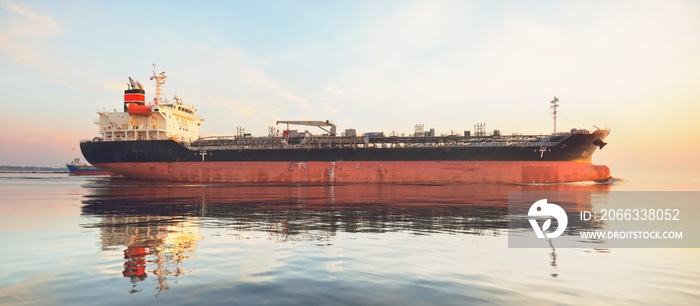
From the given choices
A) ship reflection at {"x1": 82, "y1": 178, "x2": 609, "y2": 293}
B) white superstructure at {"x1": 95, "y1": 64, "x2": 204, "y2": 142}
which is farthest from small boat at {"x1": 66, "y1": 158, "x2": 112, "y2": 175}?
ship reflection at {"x1": 82, "y1": 178, "x2": 609, "y2": 293}

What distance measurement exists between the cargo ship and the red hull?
0.39ft

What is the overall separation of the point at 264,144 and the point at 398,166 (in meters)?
18.1

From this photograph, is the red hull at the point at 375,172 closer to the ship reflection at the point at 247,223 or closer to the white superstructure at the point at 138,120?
the white superstructure at the point at 138,120

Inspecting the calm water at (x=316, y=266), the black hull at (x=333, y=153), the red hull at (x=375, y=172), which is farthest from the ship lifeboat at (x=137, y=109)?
the calm water at (x=316, y=266)

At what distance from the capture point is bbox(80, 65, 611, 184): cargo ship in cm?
4362

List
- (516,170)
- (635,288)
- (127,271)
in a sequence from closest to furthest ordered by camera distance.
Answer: (635,288) < (127,271) < (516,170)

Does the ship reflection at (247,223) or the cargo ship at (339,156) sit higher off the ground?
the cargo ship at (339,156)

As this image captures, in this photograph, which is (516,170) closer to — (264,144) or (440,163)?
(440,163)

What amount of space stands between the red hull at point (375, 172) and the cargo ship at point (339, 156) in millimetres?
117

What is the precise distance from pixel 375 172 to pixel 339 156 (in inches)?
196

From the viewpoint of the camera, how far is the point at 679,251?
10906 mm

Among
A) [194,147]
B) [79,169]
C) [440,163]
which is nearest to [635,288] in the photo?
[440,163]

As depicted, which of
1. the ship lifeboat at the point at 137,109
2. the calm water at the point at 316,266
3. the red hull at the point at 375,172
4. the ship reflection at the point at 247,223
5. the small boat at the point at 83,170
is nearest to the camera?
the calm water at the point at 316,266

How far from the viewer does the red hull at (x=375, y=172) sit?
143 feet
